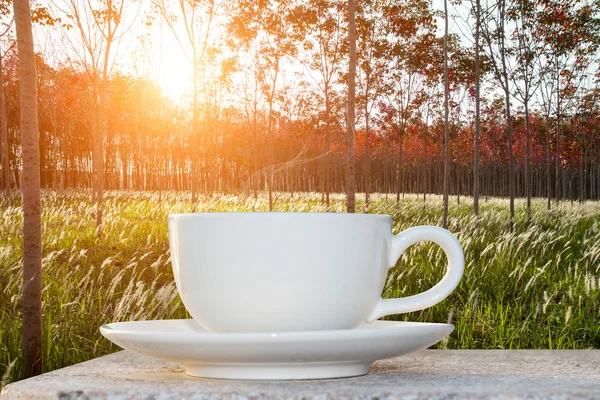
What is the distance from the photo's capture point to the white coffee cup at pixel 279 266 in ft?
2.37

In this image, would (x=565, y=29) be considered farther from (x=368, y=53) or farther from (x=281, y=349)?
(x=281, y=349)

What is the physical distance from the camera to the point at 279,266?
0.72 meters

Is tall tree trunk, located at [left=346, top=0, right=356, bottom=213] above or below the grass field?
above

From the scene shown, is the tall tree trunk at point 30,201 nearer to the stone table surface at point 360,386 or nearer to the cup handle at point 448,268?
the stone table surface at point 360,386

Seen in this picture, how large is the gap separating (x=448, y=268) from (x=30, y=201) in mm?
2713

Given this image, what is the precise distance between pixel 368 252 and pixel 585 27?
1782 centimetres

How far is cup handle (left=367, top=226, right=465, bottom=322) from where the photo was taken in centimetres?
80

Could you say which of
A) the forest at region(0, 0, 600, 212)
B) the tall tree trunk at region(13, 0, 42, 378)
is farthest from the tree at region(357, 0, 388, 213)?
the tall tree trunk at region(13, 0, 42, 378)

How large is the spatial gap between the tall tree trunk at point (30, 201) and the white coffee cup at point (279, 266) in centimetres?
256

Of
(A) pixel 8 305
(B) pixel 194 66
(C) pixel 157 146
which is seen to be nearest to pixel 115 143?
(C) pixel 157 146

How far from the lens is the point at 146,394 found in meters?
0.58

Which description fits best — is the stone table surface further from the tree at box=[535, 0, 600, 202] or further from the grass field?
the tree at box=[535, 0, 600, 202]

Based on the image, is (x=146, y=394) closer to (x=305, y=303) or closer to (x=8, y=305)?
(x=305, y=303)

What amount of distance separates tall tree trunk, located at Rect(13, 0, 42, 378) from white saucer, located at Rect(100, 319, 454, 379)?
102 inches
